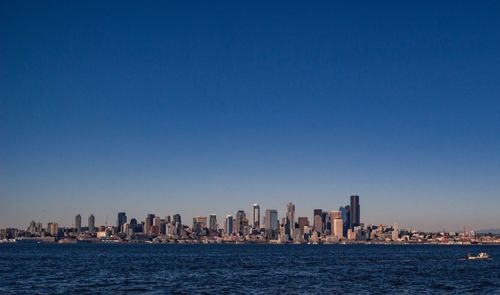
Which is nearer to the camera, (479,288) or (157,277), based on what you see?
(479,288)

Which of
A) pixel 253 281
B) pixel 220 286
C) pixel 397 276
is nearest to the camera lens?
pixel 220 286

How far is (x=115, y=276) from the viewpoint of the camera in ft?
296

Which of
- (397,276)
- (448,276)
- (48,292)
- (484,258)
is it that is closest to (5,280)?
(48,292)

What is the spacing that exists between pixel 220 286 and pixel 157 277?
15.2 meters

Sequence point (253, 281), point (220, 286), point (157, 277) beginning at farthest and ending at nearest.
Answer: point (157, 277) → point (253, 281) → point (220, 286)

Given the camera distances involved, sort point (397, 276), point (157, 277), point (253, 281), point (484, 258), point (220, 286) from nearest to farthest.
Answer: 1. point (220, 286)
2. point (253, 281)
3. point (157, 277)
4. point (397, 276)
5. point (484, 258)

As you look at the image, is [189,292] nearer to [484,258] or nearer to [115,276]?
[115,276]

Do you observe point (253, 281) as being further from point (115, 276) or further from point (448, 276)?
point (448, 276)

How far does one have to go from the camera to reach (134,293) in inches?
2653

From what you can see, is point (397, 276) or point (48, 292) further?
point (397, 276)

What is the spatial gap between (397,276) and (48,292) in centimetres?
4912

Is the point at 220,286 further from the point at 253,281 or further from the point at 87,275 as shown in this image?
the point at 87,275

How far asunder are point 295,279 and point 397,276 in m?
16.9

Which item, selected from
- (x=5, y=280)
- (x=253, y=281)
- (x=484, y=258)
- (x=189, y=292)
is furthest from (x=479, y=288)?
(x=484, y=258)
